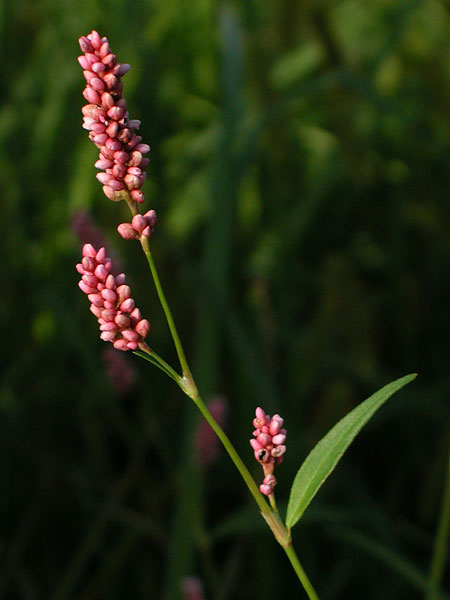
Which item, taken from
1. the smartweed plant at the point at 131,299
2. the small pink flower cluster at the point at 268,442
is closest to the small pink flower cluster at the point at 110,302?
the smartweed plant at the point at 131,299

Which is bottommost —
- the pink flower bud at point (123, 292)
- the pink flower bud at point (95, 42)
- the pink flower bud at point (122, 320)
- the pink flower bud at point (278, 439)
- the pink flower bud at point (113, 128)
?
the pink flower bud at point (278, 439)

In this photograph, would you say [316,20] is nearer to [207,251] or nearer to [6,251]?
[207,251]

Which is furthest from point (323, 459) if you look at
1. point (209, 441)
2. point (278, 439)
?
point (209, 441)

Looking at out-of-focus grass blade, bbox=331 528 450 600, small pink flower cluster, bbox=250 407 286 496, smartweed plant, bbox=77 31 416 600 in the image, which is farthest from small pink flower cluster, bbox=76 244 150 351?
out-of-focus grass blade, bbox=331 528 450 600

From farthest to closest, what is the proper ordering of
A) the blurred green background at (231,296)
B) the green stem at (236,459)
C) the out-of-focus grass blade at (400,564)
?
1. the blurred green background at (231,296)
2. the out-of-focus grass blade at (400,564)
3. the green stem at (236,459)

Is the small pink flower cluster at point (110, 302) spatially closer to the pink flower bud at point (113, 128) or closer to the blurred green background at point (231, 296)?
the pink flower bud at point (113, 128)

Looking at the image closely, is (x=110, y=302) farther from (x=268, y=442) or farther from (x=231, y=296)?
(x=231, y=296)

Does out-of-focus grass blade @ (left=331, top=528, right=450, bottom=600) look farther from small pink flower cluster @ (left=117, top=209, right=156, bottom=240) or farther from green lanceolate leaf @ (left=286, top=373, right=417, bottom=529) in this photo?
small pink flower cluster @ (left=117, top=209, right=156, bottom=240)

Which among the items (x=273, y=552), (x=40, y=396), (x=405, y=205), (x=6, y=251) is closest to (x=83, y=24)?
(x=6, y=251)
